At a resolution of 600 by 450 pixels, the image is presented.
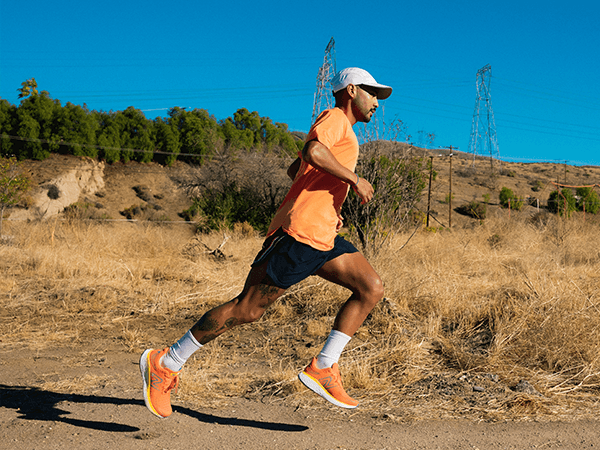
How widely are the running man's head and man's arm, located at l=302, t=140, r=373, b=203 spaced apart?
1.38 ft

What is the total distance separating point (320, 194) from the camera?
2648 millimetres

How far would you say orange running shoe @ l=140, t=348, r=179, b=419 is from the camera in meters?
2.65

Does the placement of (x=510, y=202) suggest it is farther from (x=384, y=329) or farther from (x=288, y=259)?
(x=288, y=259)

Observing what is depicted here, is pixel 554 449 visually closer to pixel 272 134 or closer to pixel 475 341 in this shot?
pixel 475 341

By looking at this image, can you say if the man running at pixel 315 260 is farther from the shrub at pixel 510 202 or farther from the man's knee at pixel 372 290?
the shrub at pixel 510 202

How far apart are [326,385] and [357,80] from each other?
166 centimetres

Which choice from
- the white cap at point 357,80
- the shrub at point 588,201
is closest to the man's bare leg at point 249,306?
the white cap at point 357,80

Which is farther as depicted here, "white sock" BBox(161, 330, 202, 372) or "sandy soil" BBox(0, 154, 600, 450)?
"white sock" BBox(161, 330, 202, 372)

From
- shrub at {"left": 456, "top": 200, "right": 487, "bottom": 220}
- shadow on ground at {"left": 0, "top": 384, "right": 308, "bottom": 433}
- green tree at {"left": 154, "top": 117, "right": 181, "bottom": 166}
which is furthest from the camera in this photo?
green tree at {"left": 154, "top": 117, "right": 181, "bottom": 166}

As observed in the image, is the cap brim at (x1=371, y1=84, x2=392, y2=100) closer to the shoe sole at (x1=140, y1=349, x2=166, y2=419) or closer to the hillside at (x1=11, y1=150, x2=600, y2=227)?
the shoe sole at (x1=140, y1=349, x2=166, y2=419)

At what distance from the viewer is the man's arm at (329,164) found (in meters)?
2.52

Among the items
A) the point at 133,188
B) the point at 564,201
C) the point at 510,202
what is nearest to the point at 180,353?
the point at 564,201

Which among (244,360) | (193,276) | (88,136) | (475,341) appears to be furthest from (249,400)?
(88,136)

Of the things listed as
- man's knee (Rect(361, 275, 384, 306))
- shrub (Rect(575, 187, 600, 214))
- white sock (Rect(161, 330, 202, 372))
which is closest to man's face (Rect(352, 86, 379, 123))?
man's knee (Rect(361, 275, 384, 306))
